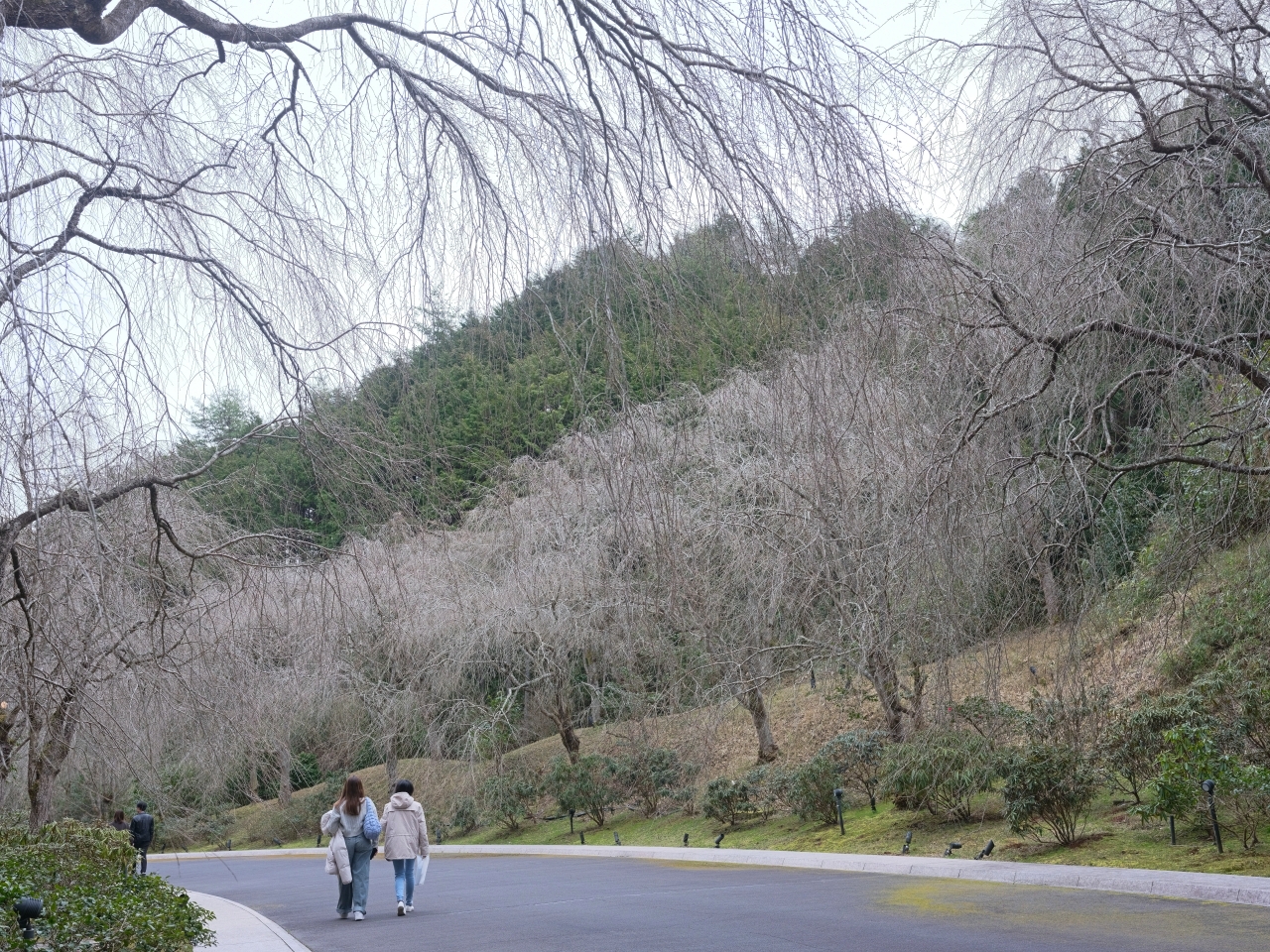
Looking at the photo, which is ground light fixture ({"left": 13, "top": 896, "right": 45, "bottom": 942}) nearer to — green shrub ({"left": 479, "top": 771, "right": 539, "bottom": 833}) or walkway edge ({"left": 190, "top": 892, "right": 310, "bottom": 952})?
walkway edge ({"left": 190, "top": 892, "right": 310, "bottom": 952})

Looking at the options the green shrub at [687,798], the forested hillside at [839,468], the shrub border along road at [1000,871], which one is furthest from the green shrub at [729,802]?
the green shrub at [687,798]

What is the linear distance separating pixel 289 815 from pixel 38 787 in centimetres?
1755

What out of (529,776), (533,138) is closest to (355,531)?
(533,138)

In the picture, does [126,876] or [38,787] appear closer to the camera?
[126,876]

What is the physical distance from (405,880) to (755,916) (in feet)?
13.1

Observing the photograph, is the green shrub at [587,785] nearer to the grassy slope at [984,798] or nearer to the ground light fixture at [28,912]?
the grassy slope at [984,798]

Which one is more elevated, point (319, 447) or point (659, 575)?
point (319, 447)

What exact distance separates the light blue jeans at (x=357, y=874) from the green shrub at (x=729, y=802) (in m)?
8.60

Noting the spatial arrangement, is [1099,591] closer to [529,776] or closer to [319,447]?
[319,447]

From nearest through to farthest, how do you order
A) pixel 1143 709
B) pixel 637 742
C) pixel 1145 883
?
pixel 1145 883 → pixel 1143 709 → pixel 637 742

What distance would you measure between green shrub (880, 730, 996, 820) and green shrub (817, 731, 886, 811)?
6.69ft

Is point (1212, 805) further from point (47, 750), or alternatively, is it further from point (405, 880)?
point (47, 750)

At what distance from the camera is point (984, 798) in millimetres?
15352

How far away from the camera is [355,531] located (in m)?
5.00
